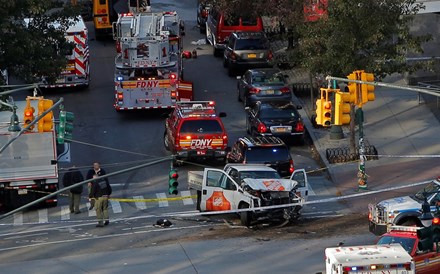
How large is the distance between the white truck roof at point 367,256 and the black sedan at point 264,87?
2298 cm

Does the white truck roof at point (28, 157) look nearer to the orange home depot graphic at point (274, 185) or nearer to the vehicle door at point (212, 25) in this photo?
the orange home depot graphic at point (274, 185)

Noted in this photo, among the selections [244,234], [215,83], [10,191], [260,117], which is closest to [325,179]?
[260,117]

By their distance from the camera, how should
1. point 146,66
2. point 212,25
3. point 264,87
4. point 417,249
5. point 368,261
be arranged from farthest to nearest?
point 212,25
point 264,87
point 146,66
point 417,249
point 368,261

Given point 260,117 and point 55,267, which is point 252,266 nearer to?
point 55,267

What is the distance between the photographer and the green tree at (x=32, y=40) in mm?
39250

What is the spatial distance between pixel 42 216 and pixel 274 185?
25.1 ft

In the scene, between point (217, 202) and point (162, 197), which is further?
point (162, 197)


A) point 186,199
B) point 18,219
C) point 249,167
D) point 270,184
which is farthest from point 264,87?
point 270,184

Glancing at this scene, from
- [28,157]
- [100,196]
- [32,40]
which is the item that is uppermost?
[32,40]

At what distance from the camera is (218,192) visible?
3575 cm

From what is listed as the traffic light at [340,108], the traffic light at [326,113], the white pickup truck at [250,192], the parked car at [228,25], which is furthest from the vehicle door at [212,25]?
the traffic light at [326,113]

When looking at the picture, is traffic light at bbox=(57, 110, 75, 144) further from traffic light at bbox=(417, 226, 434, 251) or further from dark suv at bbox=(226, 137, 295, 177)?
dark suv at bbox=(226, 137, 295, 177)

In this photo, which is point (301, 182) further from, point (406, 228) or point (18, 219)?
point (18, 219)

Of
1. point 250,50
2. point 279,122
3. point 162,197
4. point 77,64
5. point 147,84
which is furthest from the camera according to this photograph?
point 250,50
